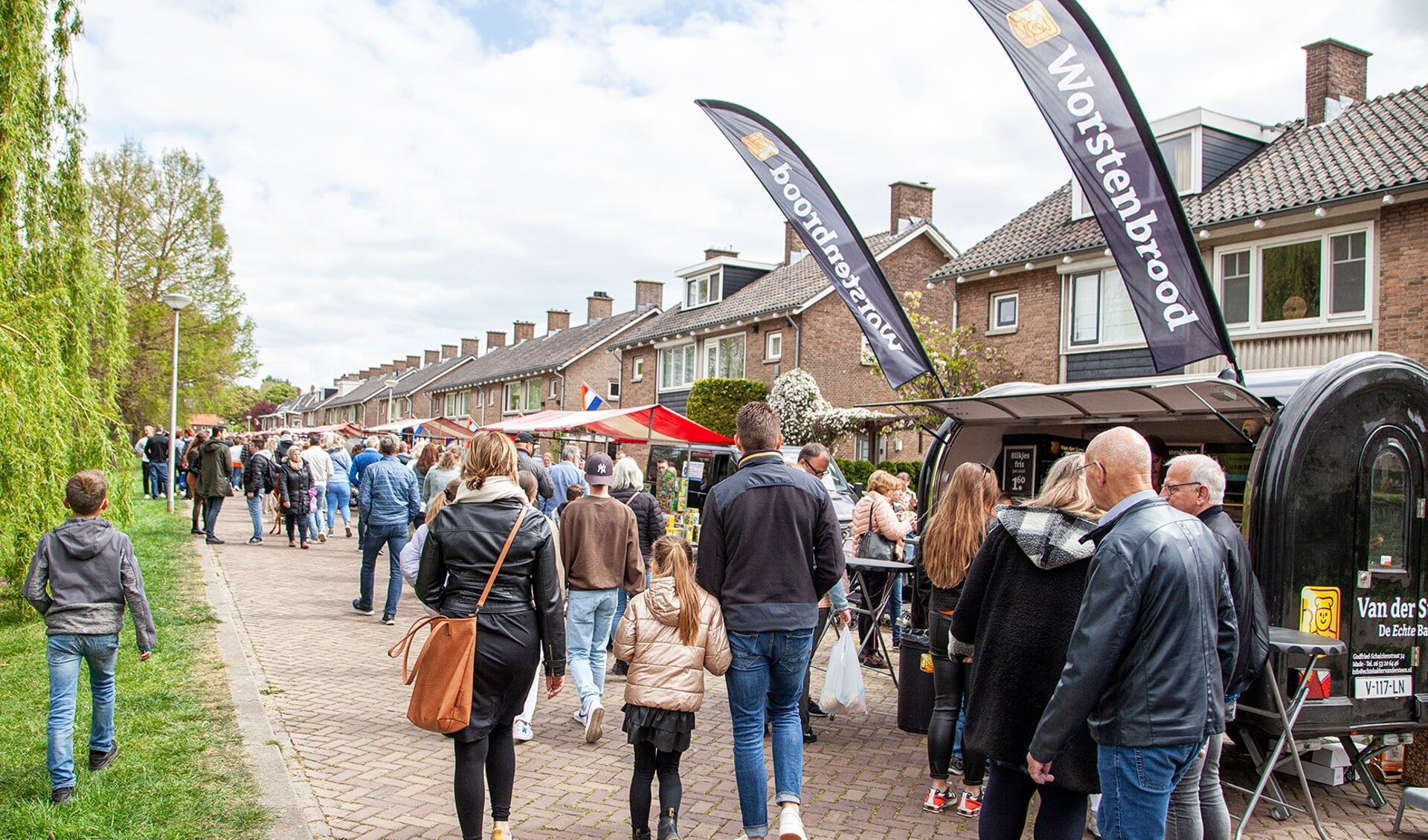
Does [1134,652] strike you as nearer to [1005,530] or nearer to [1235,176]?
[1005,530]

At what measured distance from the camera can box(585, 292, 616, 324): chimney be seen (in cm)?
5562

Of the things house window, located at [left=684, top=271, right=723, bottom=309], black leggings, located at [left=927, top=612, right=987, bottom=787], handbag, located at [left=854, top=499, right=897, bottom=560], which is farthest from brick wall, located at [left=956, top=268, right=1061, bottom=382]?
house window, located at [left=684, top=271, right=723, bottom=309]

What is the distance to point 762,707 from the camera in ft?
14.8

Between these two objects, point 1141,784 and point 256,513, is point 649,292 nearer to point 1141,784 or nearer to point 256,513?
point 256,513

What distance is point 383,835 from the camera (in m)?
4.56

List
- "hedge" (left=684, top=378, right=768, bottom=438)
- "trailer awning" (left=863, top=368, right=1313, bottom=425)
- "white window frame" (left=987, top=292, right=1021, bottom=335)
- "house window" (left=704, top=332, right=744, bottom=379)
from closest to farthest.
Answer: "trailer awning" (left=863, top=368, right=1313, bottom=425) < "white window frame" (left=987, top=292, right=1021, bottom=335) < "hedge" (left=684, top=378, right=768, bottom=438) < "house window" (left=704, top=332, right=744, bottom=379)

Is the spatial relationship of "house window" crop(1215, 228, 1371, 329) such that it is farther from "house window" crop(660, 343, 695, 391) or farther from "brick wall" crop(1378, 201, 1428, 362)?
"house window" crop(660, 343, 695, 391)

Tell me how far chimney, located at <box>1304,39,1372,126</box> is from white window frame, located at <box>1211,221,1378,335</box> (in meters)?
4.84

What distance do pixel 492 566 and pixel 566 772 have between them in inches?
80.7

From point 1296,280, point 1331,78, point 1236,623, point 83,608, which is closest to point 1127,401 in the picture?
point 1236,623

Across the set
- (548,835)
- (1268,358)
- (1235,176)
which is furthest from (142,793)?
(1235,176)

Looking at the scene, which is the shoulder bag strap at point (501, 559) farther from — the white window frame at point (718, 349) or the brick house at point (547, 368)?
the brick house at point (547, 368)

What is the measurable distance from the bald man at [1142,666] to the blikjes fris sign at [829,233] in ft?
19.5

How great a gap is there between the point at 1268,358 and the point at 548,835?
1548cm
